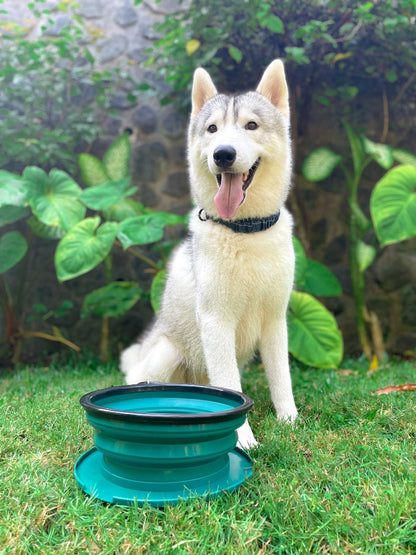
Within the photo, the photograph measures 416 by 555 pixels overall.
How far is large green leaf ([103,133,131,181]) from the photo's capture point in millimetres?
3840

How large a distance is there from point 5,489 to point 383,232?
8.95 ft

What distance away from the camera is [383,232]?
3088mm

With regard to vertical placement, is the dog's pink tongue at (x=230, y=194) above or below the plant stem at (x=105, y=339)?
above

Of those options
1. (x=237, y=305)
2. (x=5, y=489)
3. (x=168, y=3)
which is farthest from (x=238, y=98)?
(x=168, y=3)

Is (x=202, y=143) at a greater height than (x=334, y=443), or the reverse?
(x=202, y=143)

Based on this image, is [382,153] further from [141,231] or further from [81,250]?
[81,250]

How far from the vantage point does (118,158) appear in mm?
3852

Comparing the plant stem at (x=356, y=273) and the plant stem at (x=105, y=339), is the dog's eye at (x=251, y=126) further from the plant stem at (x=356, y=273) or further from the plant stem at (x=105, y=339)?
the plant stem at (x=105, y=339)

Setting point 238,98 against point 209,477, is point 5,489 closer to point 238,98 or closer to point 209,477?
point 209,477

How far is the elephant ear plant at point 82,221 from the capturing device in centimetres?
299

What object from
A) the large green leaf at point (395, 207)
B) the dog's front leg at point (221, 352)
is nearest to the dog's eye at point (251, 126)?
the dog's front leg at point (221, 352)

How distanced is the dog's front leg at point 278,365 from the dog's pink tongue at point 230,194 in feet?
1.97

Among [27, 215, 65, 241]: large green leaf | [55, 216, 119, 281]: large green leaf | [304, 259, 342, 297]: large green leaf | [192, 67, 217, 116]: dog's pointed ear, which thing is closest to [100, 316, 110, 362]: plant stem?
[27, 215, 65, 241]: large green leaf

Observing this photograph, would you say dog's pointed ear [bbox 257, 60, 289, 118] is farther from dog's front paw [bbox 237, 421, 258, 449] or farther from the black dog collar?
dog's front paw [bbox 237, 421, 258, 449]
